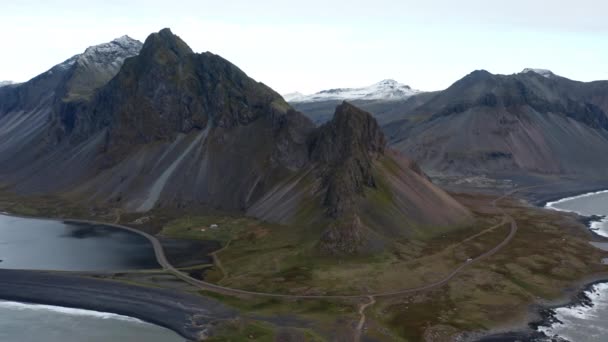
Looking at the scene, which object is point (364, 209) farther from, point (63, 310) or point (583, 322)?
point (63, 310)

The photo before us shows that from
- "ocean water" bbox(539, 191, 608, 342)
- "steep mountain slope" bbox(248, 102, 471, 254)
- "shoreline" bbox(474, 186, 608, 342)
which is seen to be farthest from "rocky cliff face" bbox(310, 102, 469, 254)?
"ocean water" bbox(539, 191, 608, 342)

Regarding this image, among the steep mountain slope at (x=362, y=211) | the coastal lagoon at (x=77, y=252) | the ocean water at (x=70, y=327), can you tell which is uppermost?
the steep mountain slope at (x=362, y=211)

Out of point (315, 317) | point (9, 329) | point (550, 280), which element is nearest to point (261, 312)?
point (315, 317)

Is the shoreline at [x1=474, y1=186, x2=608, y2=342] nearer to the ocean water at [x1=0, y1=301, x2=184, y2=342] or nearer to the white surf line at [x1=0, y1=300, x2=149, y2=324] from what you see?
the ocean water at [x1=0, y1=301, x2=184, y2=342]

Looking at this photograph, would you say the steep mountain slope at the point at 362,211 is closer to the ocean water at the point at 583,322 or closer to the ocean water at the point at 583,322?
the ocean water at the point at 583,322

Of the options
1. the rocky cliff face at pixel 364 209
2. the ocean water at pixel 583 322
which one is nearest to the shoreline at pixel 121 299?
A: the rocky cliff face at pixel 364 209

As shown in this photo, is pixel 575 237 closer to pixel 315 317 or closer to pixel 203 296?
pixel 315 317
